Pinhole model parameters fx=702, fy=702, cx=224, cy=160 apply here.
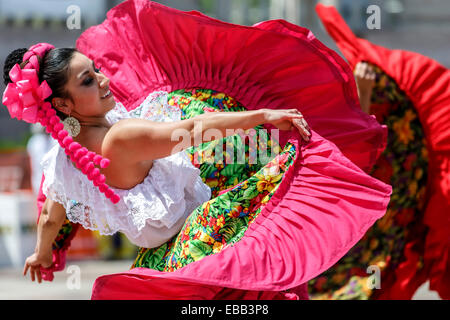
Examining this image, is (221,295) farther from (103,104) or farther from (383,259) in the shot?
(383,259)

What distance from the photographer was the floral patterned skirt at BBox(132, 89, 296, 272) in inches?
87.4

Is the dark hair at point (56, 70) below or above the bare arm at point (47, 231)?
above

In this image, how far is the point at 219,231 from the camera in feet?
7.27

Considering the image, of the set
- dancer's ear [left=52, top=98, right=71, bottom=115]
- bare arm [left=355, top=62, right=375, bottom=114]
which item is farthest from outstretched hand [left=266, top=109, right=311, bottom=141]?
bare arm [left=355, top=62, right=375, bottom=114]

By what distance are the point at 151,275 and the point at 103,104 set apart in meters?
0.59

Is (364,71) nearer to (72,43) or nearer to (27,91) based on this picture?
(27,91)

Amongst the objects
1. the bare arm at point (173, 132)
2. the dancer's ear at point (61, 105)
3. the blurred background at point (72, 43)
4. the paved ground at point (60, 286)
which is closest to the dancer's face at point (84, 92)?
the dancer's ear at point (61, 105)

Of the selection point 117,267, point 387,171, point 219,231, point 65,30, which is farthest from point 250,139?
point 65,30

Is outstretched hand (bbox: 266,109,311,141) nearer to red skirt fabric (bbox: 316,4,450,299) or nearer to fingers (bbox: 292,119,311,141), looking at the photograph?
fingers (bbox: 292,119,311,141)

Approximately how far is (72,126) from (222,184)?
0.54 meters

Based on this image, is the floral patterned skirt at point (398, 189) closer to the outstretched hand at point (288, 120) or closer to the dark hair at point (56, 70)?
the outstretched hand at point (288, 120)

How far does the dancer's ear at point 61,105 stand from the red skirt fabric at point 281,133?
396mm

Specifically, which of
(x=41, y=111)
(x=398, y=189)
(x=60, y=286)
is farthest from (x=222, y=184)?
(x=60, y=286)

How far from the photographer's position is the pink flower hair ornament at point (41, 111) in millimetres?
2176
